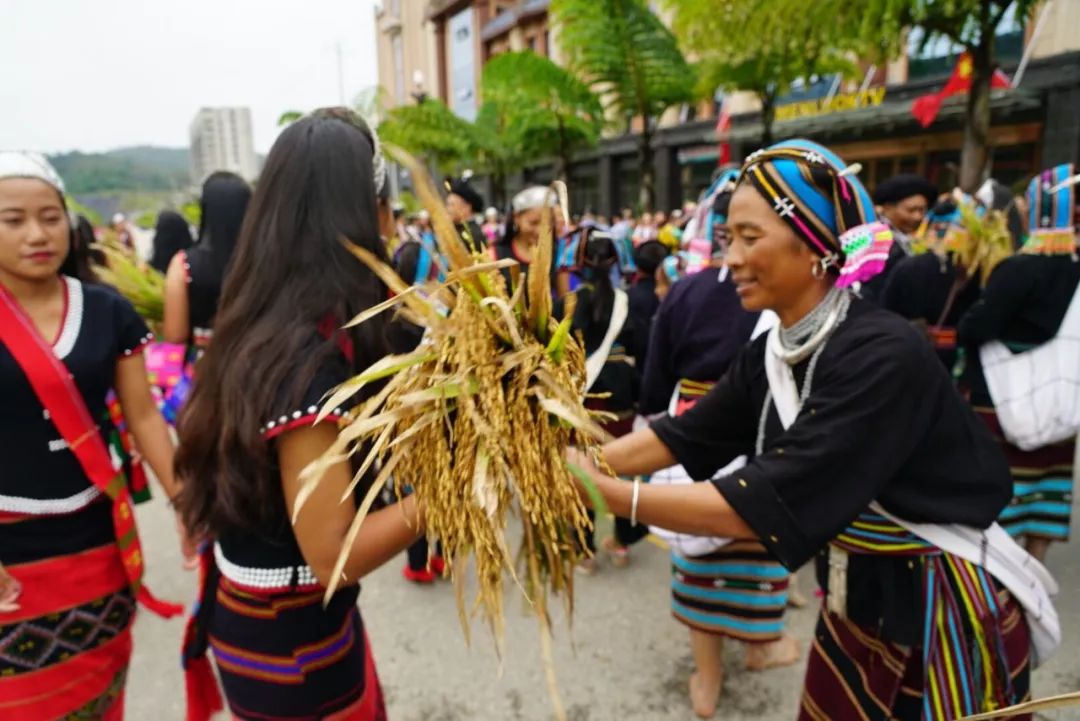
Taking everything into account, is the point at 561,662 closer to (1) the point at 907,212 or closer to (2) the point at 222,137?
(1) the point at 907,212

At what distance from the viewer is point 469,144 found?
20.1m

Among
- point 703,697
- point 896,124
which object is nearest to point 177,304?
→ point 703,697

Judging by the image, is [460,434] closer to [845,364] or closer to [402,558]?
[845,364]

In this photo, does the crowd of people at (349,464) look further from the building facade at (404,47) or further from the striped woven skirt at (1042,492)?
the building facade at (404,47)

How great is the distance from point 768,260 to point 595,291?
86.2 inches

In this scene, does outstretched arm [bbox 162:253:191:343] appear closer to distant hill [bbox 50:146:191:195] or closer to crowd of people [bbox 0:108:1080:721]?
crowd of people [bbox 0:108:1080:721]

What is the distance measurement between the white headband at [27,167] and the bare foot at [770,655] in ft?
10.0

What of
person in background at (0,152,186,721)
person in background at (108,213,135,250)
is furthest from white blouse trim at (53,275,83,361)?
person in background at (108,213,135,250)

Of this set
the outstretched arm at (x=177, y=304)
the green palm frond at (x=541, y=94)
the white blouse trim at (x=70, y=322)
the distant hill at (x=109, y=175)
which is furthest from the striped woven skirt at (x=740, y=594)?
the distant hill at (x=109, y=175)

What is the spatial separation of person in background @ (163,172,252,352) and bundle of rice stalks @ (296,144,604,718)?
2823 mm

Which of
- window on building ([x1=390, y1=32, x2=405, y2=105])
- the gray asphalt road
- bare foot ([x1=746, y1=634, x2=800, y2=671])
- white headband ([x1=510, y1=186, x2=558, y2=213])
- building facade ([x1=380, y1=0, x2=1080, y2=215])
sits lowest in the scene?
the gray asphalt road

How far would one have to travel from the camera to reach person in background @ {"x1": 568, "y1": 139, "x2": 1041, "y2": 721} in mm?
1433

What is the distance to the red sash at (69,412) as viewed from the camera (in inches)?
72.4

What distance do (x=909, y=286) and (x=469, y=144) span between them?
57.3 feet
